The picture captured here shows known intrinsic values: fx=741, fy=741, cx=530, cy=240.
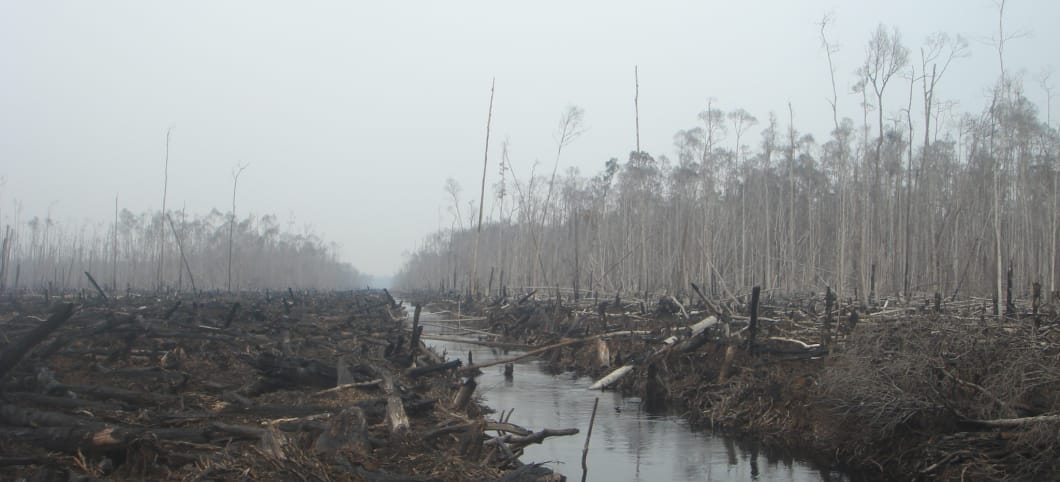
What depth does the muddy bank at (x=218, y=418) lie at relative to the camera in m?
5.40

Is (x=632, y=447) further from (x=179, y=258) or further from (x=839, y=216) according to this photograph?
(x=179, y=258)

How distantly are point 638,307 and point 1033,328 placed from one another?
13.7 m

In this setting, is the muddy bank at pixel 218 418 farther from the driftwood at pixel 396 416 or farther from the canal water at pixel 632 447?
the canal water at pixel 632 447

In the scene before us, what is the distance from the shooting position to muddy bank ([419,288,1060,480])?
781cm

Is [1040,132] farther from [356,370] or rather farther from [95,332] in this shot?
[95,332]

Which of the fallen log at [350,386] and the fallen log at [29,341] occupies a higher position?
the fallen log at [29,341]

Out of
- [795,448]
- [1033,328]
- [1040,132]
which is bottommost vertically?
[795,448]

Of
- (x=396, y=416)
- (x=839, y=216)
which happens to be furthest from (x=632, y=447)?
(x=839, y=216)

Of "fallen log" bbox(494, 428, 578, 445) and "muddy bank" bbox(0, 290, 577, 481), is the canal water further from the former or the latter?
"muddy bank" bbox(0, 290, 577, 481)

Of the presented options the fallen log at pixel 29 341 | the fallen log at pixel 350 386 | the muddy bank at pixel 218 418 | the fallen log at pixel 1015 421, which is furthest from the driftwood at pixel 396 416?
the fallen log at pixel 1015 421

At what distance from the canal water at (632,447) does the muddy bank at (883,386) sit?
1.93 ft

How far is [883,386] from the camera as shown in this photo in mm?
8844

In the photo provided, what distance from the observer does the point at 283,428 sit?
688cm

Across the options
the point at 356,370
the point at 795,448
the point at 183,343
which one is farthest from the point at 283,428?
the point at 795,448
